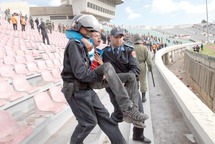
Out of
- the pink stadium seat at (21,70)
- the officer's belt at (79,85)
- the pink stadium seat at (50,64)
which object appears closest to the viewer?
the officer's belt at (79,85)

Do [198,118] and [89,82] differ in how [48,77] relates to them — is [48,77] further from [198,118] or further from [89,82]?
[198,118]

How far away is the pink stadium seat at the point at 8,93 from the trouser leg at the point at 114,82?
10.2 feet

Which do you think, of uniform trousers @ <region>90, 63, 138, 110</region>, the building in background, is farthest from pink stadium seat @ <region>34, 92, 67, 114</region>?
the building in background

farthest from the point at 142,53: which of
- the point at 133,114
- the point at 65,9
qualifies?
the point at 65,9

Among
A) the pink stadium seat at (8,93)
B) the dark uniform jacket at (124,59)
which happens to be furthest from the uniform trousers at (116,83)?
the pink stadium seat at (8,93)

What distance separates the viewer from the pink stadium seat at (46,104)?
4273mm

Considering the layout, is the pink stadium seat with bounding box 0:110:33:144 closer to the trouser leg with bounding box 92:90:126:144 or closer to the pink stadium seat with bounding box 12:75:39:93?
the trouser leg with bounding box 92:90:126:144

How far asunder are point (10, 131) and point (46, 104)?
3.59ft

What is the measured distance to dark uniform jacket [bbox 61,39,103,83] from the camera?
7.79 ft

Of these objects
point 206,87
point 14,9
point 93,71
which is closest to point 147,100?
point 93,71

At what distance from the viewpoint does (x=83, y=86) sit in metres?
2.58

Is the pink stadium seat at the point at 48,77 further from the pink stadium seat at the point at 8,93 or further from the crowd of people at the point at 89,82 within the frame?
the crowd of people at the point at 89,82

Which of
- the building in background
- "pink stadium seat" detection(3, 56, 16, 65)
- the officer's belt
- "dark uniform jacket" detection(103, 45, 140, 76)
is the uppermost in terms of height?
the building in background

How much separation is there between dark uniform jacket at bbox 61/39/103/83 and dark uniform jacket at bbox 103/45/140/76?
0.69m
